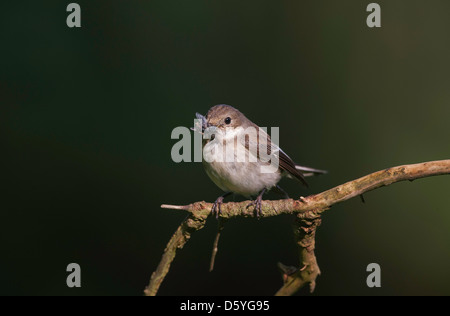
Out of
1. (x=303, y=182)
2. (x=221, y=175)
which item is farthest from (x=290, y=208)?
(x=303, y=182)

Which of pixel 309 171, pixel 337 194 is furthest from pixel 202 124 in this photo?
pixel 337 194

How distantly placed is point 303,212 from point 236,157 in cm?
91

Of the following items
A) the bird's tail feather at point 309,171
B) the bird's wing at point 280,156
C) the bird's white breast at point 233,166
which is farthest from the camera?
the bird's tail feather at point 309,171

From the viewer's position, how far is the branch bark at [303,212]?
176cm

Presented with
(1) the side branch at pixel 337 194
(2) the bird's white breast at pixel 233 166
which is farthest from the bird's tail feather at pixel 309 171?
(1) the side branch at pixel 337 194

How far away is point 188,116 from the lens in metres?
4.32

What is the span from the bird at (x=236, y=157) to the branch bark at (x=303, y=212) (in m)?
0.64

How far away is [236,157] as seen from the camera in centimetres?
274

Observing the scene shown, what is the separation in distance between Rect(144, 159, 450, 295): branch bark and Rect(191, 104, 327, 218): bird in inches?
25.0

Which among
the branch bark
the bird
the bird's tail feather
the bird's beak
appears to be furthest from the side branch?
the bird's tail feather

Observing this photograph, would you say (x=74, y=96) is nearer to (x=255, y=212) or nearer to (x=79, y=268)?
(x=79, y=268)

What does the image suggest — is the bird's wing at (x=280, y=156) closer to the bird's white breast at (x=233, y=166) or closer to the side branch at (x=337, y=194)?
the bird's white breast at (x=233, y=166)

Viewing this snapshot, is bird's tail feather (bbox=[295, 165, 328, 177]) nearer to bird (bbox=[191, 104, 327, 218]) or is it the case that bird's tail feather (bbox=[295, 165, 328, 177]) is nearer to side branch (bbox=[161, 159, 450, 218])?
bird (bbox=[191, 104, 327, 218])

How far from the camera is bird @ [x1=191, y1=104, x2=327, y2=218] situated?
2729 millimetres
